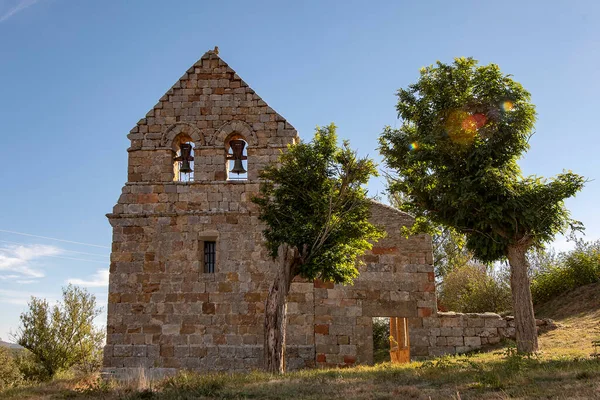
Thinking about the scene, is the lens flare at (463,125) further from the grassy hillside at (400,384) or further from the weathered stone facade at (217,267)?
the grassy hillside at (400,384)

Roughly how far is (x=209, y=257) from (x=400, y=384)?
7113mm

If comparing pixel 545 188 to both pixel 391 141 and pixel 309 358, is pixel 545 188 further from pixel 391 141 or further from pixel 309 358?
pixel 309 358

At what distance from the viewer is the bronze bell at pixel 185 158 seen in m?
15.3

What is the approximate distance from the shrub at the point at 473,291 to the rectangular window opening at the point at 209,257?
36.2 ft

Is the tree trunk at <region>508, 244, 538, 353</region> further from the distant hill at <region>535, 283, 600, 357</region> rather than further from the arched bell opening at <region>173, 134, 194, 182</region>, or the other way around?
the arched bell opening at <region>173, 134, 194, 182</region>

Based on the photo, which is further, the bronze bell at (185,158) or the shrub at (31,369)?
the shrub at (31,369)

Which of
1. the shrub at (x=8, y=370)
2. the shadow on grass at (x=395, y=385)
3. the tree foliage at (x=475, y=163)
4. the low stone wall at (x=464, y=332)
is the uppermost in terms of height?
the tree foliage at (x=475, y=163)

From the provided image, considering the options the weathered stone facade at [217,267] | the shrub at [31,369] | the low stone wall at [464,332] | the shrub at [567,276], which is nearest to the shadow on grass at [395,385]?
the weathered stone facade at [217,267]

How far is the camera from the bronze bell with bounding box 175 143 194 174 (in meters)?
15.3

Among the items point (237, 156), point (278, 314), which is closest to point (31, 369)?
point (237, 156)

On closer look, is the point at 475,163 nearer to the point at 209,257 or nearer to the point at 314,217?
the point at 314,217

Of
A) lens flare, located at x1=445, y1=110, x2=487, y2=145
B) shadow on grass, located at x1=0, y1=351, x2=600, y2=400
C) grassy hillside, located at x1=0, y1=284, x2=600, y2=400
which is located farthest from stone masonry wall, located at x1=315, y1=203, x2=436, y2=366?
shadow on grass, located at x1=0, y1=351, x2=600, y2=400

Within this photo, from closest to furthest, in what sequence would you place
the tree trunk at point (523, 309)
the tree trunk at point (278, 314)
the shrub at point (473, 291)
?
the tree trunk at point (523, 309) → the tree trunk at point (278, 314) → the shrub at point (473, 291)

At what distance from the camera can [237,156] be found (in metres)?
15.3
